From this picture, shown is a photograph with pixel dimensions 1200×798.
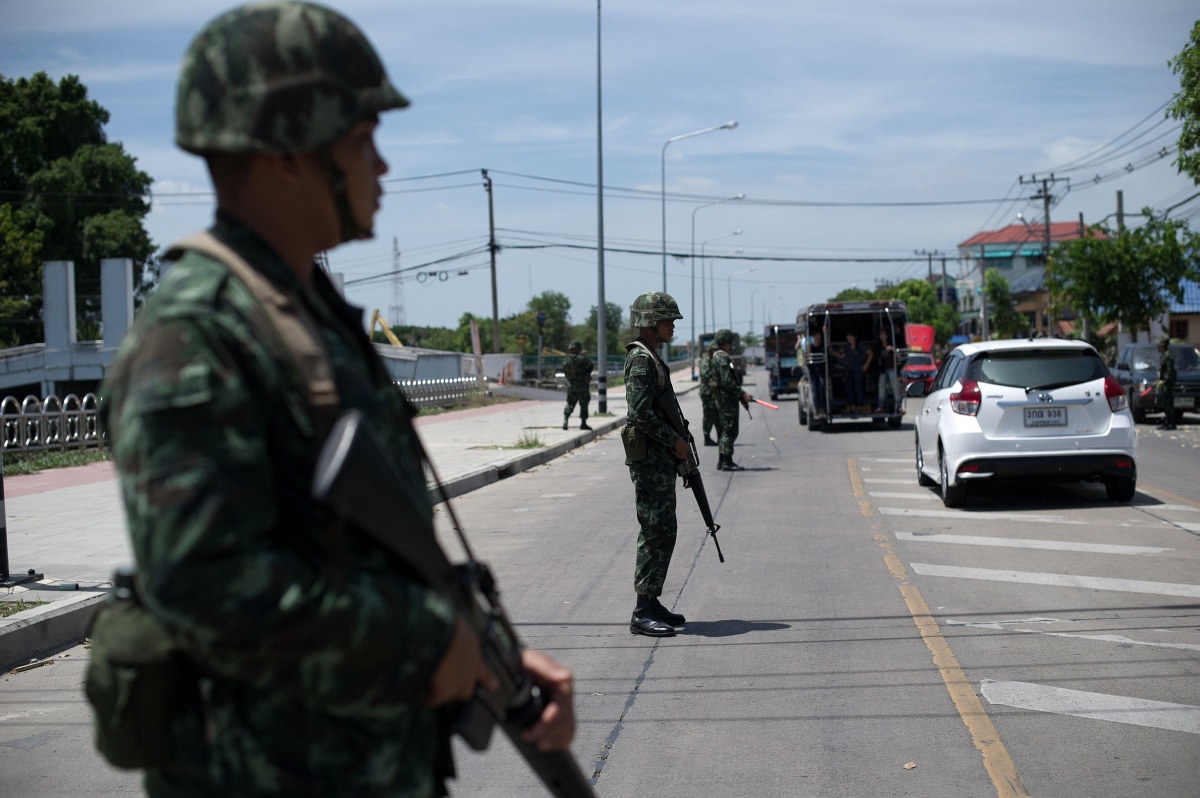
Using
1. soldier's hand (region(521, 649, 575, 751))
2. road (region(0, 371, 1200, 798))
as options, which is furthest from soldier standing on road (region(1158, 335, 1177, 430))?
soldier's hand (region(521, 649, 575, 751))

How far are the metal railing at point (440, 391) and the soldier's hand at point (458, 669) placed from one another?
113ft

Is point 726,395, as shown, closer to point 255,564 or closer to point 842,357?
point 842,357

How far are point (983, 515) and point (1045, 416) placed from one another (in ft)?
3.90

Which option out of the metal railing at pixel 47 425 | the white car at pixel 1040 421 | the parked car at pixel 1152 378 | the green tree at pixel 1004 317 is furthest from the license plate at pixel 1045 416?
the green tree at pixel 1004 317

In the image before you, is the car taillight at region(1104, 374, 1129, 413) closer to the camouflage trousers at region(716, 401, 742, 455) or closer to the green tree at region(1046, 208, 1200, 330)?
the camouflage trousers at region(716, 401, 742, 455)

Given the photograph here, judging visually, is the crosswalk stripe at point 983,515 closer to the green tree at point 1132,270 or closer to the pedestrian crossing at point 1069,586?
the pedestrian crossing at point 1069,586

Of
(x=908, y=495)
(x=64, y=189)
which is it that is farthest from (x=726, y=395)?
(x=64, y=189)

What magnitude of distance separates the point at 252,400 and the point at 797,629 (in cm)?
585

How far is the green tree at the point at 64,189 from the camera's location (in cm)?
5441

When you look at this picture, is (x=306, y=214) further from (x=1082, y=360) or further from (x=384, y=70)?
(x=1082, y=360)

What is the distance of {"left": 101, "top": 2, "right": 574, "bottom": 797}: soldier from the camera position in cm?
147

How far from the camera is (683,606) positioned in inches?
305

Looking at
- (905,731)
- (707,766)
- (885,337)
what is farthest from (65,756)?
(885,337)

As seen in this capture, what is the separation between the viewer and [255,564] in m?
1.48
